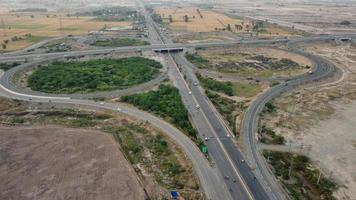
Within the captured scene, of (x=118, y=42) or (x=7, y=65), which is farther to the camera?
(x=118, y=42)

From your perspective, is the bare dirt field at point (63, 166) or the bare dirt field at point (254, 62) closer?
the bare dirt field at point (63, 166)

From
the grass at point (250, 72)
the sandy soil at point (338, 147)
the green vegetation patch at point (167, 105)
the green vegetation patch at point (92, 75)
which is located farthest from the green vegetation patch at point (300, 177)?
the green vegetation patch at point (92, 75)

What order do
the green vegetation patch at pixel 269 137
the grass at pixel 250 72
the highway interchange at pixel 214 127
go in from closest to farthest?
the highway interchange at pixel 214 127 < the green vegetation patch at pixel 269 137 < the grass at pixel 250 72

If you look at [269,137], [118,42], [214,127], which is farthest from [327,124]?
[118,42]

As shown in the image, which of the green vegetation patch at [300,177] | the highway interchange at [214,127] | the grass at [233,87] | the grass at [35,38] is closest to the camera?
the green vegetation patch at [300,177]

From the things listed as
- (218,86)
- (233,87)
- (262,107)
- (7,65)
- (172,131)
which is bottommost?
(172,131)

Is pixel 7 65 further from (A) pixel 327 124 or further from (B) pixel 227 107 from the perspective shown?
(A) pixel 327 124

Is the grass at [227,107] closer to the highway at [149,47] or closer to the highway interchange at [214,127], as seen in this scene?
the highway interchange at [214,127]

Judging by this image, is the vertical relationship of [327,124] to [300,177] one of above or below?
above
